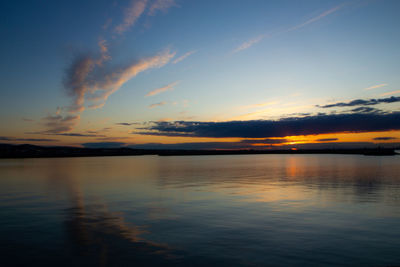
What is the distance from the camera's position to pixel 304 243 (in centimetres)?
1457

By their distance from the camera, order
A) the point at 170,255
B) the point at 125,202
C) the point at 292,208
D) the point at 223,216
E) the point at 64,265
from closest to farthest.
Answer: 1. the point at 64,265
2. the point at 170,255
3. the point at 223,216
4. the point at 292,208
5. the point at 125,202

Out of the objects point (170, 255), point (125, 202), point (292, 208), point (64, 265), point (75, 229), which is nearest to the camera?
point (64, 265)

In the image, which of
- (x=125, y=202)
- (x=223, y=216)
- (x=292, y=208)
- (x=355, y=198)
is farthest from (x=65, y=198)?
(x=355, y=198)

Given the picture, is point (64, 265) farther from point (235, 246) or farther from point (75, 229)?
point (235, 246)

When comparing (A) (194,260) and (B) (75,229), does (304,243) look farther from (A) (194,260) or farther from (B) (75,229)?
(B) (75,229)

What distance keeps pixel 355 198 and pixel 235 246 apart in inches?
768

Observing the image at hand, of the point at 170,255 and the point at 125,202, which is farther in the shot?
the point at 125,202

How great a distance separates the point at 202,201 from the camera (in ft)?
89.9

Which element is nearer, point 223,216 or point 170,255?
point 170,255

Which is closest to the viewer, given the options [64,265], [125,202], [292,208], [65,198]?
[64,265]

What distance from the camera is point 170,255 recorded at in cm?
1284

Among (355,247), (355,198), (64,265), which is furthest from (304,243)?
(355,198)

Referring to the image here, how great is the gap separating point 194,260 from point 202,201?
15.1 m

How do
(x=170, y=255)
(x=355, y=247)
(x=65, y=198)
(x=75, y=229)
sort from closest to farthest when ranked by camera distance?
1. (x=170, y=255)
2. (x=355, y=247)
3. (x=75, y=229)
4. (x=65, y=198)
